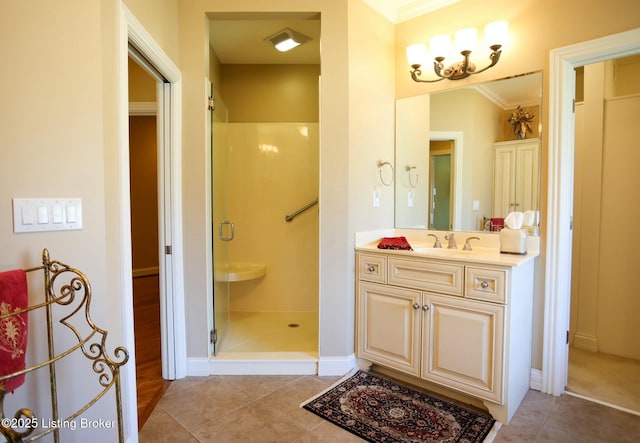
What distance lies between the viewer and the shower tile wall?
3.54 m

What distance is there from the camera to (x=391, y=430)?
1760mm

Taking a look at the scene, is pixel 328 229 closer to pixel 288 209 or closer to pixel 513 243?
pixel 513 243

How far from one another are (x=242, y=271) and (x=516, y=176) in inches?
96.3

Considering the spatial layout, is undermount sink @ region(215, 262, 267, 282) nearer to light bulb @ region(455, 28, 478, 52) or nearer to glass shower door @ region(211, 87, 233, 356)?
glass shower door @ region(211, 87, 233, 356)

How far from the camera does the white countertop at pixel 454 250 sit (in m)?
1.88

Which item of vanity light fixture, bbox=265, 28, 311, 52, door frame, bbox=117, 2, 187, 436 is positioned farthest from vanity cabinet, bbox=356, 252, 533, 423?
vanity light fixture, bbox=265, 28, 311, 52

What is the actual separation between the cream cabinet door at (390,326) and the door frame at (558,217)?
81 centimetres

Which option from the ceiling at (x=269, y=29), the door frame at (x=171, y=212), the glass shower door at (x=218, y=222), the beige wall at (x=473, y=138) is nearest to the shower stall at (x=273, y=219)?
the glass shower door at (x=218, y=222)

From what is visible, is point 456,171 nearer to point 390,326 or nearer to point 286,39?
point 390,326

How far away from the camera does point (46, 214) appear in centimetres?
118

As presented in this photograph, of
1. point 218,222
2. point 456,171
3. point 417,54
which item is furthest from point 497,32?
point 218,222

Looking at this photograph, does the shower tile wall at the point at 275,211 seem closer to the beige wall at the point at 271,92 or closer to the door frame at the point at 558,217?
the beige wall at the point at 271,92

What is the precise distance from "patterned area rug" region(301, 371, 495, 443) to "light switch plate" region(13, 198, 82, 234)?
60.5 inches

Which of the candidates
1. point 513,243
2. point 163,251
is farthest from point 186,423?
point 513,243
